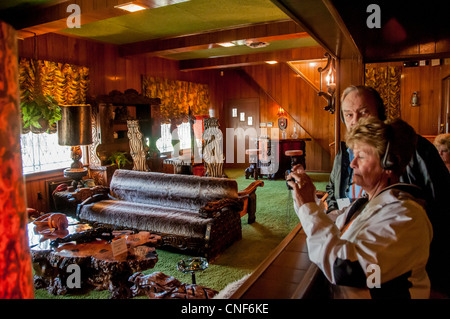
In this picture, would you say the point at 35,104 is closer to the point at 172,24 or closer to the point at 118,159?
the point at 118,159

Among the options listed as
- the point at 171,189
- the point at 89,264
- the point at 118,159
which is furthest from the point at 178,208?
the point at 118,159

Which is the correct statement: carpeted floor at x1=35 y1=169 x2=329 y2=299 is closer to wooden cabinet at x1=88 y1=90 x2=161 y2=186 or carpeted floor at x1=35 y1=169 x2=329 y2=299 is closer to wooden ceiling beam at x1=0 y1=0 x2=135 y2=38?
wooden cabinet at x1=88 y1=90 x2=161 y2=186

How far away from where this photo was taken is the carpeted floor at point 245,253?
328 cm

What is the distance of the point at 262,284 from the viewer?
1.42 metres

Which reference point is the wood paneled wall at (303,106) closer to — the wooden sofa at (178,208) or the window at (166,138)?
the window at (166,138)

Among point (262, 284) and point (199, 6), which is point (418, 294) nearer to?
point (262, 284)

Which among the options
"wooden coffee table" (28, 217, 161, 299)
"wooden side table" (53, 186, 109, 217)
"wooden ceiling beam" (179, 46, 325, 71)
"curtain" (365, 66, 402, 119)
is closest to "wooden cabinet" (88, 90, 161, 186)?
"wooden side table" (53, 186, 109, 217)

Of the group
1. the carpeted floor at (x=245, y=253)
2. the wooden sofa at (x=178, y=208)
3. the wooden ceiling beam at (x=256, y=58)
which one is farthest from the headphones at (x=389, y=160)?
the wooden ceiling beam at (x=256, y=58)

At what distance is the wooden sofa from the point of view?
12.3 ft

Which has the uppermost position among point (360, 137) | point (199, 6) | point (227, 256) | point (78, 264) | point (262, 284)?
point (199, 6)

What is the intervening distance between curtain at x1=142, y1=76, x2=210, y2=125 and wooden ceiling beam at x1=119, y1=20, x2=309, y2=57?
1051mm

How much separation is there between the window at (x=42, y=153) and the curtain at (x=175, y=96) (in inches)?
99.3
